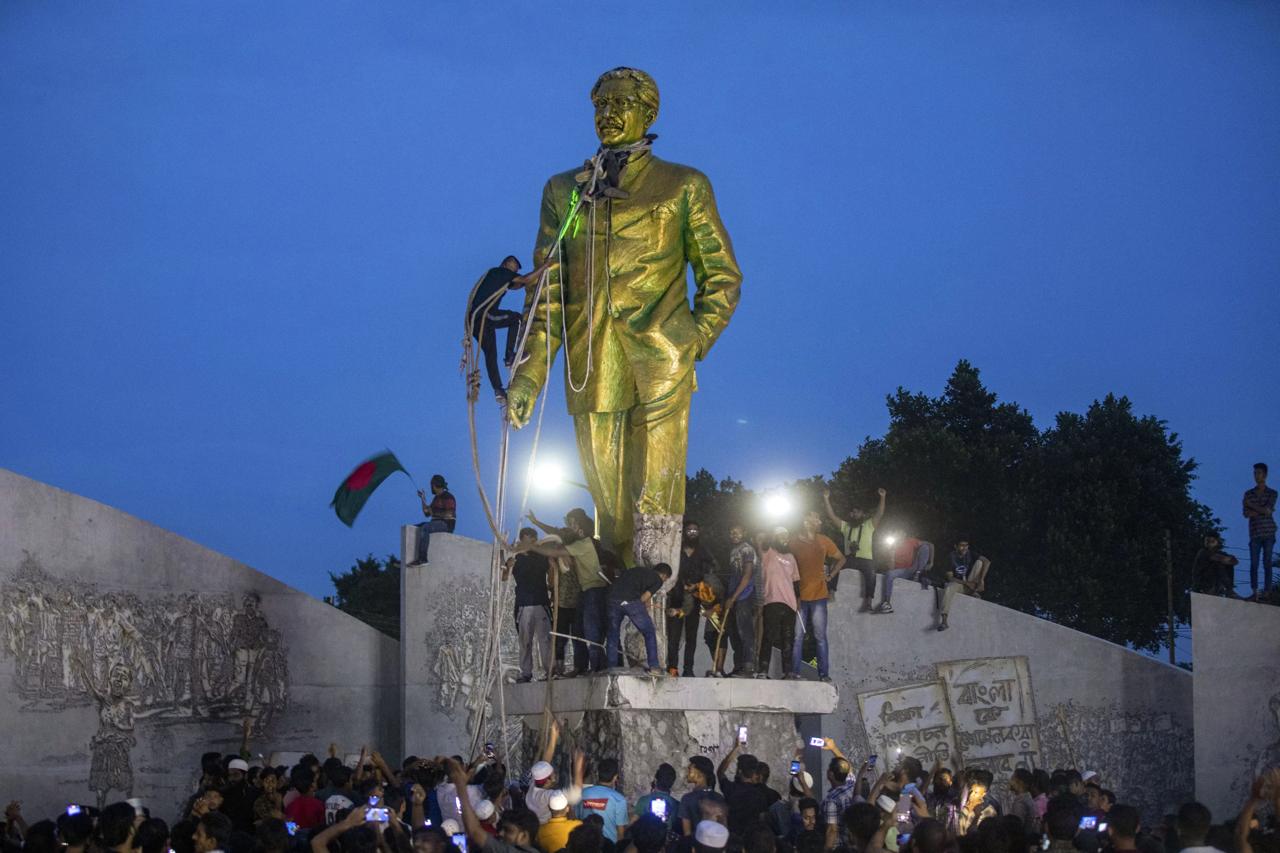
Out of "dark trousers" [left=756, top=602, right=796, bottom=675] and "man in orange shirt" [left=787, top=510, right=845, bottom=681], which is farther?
"man in orange shirt" [left=787, top=510, right=845, bottom=681]

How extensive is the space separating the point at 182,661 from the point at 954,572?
27.2 feet

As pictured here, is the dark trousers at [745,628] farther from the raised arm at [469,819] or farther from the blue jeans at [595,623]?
the raised arm at [469,819]

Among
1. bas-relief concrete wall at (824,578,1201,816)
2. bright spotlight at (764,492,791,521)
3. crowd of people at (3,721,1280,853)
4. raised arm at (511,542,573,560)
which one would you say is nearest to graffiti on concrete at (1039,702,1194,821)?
bas-relief concrete wall at (824,578,1201,816)

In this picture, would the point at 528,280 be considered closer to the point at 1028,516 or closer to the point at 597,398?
the point at 597,398

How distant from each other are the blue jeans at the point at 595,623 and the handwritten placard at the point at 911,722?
25.8 ft

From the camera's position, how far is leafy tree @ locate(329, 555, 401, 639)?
4025 centimetres

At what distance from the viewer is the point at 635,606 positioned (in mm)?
10055

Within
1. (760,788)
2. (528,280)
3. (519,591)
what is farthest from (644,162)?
(760,788)

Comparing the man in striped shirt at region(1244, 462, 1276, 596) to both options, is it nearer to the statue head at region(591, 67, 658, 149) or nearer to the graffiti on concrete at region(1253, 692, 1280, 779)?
the graffiti on concrete at region(1253, 692, 1280, 779)

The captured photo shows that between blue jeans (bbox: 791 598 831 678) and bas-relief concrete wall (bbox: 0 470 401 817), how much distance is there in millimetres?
5354

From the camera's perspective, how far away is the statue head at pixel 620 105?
10695 millimetres

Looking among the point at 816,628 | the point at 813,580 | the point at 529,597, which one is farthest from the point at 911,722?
the point at 529,597

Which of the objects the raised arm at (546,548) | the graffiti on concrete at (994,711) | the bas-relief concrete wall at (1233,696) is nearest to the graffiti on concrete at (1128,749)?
the graffiti on concrete at (994,711)

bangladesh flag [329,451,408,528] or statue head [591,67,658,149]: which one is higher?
statue head [591,67,658,149]
